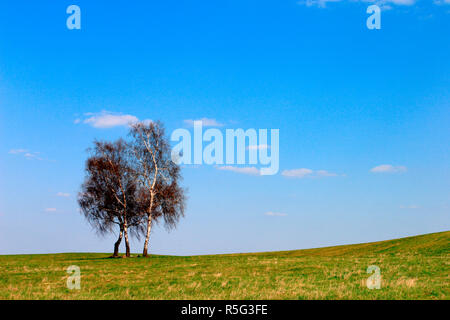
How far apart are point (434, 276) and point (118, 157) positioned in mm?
31703

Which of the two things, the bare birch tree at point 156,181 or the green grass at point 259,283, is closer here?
the green grass at point 259,283

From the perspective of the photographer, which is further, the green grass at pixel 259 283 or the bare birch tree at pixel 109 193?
the bare birch tree at pixel 109 193

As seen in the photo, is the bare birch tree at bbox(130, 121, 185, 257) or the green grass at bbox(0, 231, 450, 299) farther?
the bare birch tree at bbox(130, 121, 185, 257)

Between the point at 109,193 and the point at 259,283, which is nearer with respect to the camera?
the point at 259,283

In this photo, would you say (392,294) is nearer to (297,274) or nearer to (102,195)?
(297,274)

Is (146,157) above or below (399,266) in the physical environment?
above

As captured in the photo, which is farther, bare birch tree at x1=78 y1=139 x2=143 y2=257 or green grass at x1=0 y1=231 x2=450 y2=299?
bare birch tree at x1=78 y1=139 x2=143 y2=257

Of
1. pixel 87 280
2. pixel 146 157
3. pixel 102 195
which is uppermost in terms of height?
pixel 146 157

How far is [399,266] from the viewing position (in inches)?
970
